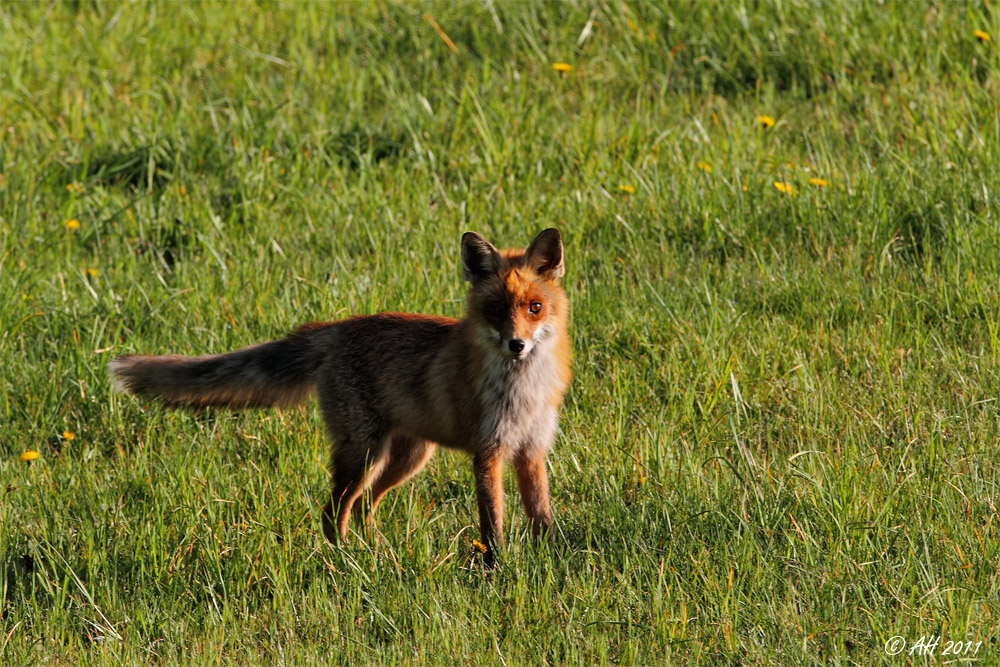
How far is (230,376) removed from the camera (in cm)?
523

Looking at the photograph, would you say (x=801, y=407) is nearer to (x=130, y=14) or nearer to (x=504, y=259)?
(x=504, y=259)

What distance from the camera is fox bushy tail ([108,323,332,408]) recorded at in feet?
17.0

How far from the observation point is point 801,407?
551 cm

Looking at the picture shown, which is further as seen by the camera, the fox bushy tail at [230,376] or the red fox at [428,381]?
the fox bushy tail at [230,376]

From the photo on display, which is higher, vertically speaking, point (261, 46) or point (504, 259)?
point (261, 46)

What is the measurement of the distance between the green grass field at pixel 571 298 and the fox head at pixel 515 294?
0.86 m

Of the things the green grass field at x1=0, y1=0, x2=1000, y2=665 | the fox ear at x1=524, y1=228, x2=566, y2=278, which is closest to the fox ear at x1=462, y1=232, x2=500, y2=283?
the fox ear at x1=524, y1=228, x2=566, y2=278

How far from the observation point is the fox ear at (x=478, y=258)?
193 inches

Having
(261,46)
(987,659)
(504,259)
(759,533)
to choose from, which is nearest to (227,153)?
(261,46)

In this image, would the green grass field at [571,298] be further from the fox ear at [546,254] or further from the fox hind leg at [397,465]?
the fox ear at [546,254]

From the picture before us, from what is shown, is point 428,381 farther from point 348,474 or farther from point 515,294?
point 515,294

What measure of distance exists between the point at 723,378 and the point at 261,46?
18.4ft

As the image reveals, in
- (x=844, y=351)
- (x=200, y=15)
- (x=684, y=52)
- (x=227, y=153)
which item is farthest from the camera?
(x=200, y=15)

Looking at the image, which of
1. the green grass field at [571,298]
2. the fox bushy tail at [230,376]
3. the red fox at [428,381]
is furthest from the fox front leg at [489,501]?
the fox bushy tail at [230,376]
